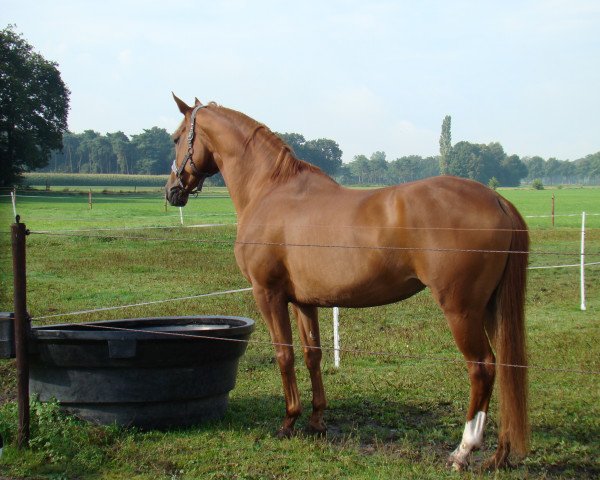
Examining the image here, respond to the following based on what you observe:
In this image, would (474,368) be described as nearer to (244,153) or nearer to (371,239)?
(371,239)

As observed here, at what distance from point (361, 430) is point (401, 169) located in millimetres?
65935

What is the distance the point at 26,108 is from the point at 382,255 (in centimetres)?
4961

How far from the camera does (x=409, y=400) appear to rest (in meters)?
5.71

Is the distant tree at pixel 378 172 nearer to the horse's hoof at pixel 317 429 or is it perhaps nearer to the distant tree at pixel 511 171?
the distant tree at pixel 511 171

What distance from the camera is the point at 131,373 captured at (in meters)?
4.71

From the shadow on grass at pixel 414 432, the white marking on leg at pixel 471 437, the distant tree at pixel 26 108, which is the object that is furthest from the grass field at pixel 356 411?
the distant tree at pixel 26 108

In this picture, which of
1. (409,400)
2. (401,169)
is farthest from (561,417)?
(401,169)

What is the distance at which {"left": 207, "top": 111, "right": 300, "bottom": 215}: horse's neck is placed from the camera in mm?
5109

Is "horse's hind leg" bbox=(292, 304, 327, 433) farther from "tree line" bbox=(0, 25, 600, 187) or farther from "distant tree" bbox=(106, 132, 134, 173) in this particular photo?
"distant tree" bbox=(106, 132, 134, 173)

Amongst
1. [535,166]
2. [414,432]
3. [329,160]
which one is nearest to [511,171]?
[329,160]

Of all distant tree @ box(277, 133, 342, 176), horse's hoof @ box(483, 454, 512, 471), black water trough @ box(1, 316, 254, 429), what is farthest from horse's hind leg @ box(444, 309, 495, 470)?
distant tree @ box(277, 133, 342, 176)

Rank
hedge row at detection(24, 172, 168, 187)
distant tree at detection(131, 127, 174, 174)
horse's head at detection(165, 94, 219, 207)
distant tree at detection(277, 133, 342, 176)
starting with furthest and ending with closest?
distant tree at detection(131, 127, 174, 174) → hedge row at detection(24, 172, 168, 187) → distant tree at detection(277, 133, 342, 176) → horse's head at detection(165, 94, 219, 207)

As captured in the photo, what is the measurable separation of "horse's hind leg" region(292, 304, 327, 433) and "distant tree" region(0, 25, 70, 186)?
1555 inches

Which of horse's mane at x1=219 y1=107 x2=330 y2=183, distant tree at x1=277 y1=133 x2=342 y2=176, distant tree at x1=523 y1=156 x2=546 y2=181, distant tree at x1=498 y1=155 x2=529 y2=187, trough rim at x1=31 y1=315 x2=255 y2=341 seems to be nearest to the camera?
trough rim at x1=31 y1=315 x2=255 y2=341
